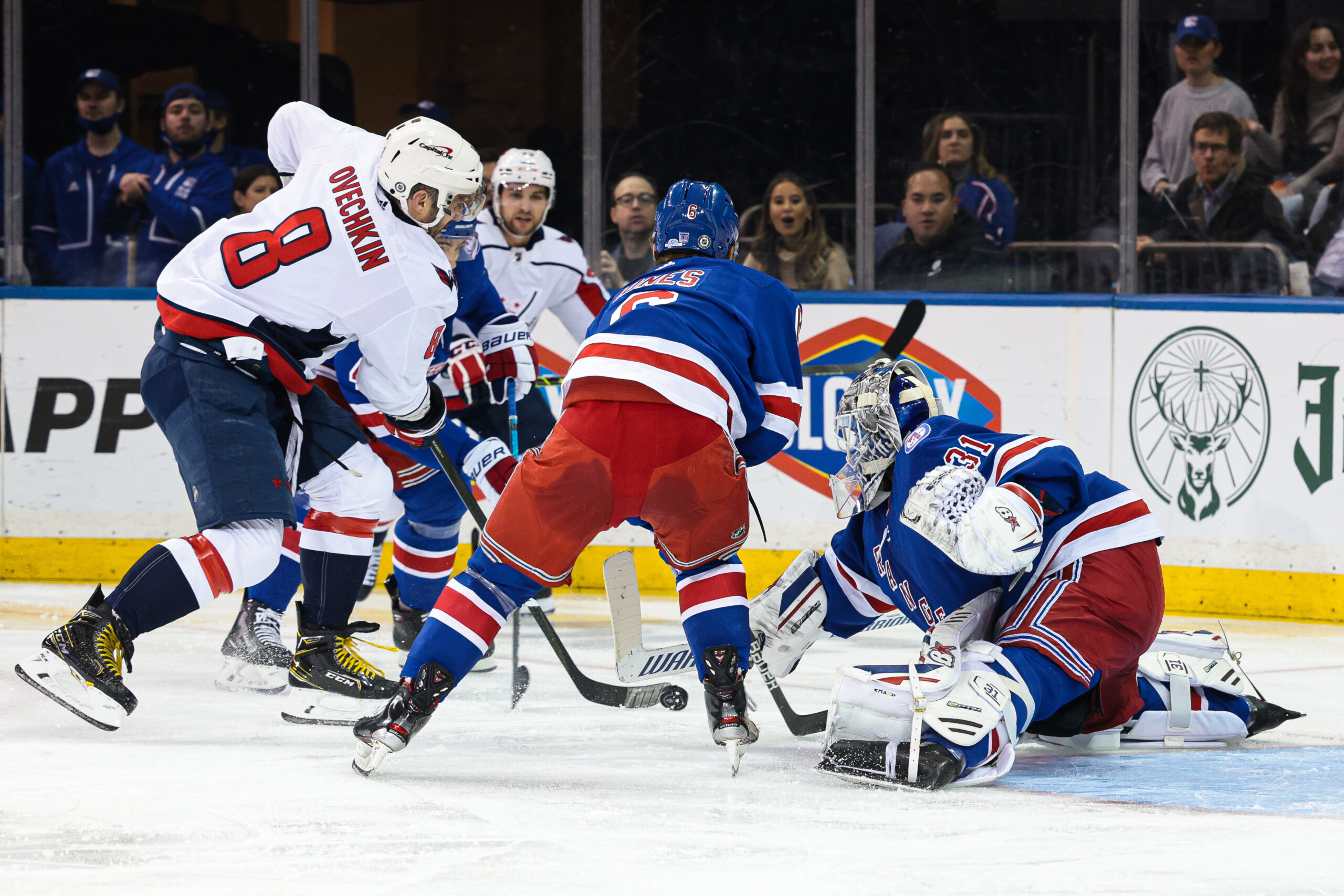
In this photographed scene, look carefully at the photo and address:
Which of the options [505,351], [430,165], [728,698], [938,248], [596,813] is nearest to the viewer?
[596,813]

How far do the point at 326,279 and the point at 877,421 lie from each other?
39.1 inches

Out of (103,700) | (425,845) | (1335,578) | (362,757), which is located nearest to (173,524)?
(103,700)

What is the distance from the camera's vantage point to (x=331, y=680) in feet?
10.4

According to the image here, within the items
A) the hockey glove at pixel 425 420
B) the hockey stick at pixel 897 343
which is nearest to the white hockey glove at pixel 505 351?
the hockey glove at pixel 425 420

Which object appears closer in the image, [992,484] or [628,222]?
[992,484]

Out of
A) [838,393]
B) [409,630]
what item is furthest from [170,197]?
[838,393]

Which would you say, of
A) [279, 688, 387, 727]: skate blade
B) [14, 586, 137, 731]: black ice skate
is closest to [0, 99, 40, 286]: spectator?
[279, 688, 387, 727]: skate blade

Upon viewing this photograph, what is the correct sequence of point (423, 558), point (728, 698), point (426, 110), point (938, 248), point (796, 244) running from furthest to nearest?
point (426, 110) < point (796, 244) < point (938, 248) < point (423, 558) < point (728, 698)

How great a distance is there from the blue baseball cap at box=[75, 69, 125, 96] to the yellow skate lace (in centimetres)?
273

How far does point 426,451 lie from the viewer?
3.67 meters

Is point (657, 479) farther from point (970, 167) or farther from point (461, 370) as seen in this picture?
point (970, 167)

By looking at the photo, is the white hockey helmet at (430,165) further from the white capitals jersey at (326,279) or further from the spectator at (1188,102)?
the spectator at (1188,102)

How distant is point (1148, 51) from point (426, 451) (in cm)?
260

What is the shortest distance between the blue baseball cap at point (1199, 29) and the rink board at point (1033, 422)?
837 millimetres
